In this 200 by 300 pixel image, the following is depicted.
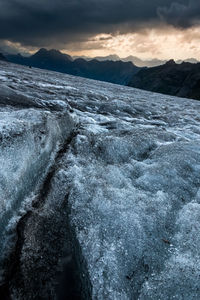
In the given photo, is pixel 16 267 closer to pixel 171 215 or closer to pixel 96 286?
pixel 96 286

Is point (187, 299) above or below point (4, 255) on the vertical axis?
above

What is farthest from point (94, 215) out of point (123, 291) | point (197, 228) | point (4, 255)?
point (197, 228)

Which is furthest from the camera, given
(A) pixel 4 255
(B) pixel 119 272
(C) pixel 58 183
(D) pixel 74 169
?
(D) pixel 74 169

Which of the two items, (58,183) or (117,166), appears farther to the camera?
(117,166)

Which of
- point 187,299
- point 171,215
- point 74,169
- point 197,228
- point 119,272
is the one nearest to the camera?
point 187,299

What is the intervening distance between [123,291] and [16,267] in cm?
196

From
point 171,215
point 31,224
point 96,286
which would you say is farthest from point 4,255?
point 171,215

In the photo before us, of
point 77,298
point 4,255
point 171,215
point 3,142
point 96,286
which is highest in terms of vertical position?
point 3,142

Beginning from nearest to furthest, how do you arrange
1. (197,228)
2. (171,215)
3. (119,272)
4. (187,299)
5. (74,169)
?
(187,299) → (119,272) → (197,228) → (171,215) → (74,169)

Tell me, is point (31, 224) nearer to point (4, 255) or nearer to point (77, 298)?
point (4, 255)

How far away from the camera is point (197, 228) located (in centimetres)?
456

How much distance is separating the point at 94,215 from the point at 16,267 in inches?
70.0

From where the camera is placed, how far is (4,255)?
4039 mm

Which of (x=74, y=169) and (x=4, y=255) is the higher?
(x=74, y=169)
